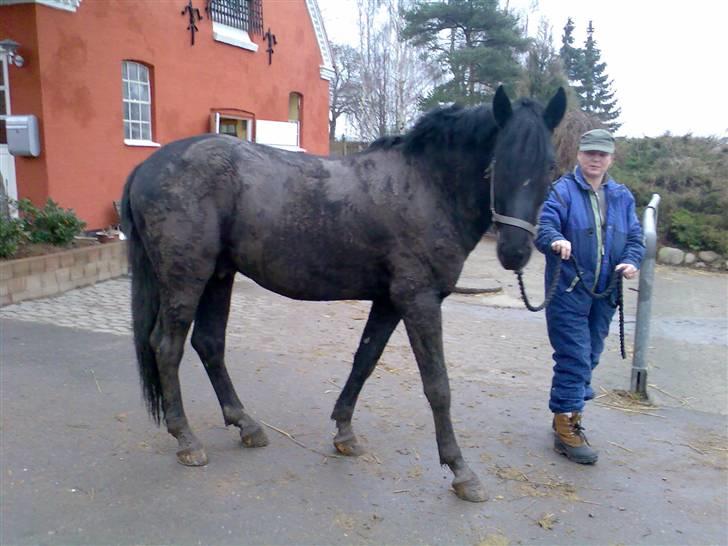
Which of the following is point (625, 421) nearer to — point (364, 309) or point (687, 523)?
point (687, 523)

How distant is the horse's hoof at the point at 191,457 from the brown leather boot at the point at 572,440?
7.15 ft

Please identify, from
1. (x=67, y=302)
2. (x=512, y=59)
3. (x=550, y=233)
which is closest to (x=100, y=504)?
(x=550, y=233)

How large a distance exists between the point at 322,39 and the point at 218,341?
1613 cm

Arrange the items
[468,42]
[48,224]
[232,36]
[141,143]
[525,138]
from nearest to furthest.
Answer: [525,138], [48,224], [141,143], [232,36], [468,42]

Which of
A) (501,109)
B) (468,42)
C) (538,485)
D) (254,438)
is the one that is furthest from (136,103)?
(468,42)

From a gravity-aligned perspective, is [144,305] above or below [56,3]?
below

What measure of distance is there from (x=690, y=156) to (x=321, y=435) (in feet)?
52.8

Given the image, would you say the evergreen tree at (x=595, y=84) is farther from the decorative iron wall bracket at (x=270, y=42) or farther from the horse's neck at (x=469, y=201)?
the horse's neck at (x=469, y=201)

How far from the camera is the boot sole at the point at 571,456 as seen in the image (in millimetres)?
3697

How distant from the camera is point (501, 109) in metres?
2.96

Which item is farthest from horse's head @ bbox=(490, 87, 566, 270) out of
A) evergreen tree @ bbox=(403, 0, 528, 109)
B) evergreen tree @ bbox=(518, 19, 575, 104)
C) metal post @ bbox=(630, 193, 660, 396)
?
evergreen tree @ bbox=(403, 0, 528, 109)

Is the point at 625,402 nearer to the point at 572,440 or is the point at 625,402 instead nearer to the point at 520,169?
the point at 572,440

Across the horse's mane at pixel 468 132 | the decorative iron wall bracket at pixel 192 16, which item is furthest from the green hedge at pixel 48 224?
the horse's mane at pixel 468 132

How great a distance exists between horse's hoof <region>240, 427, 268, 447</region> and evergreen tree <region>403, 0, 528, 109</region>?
19.4 meters
